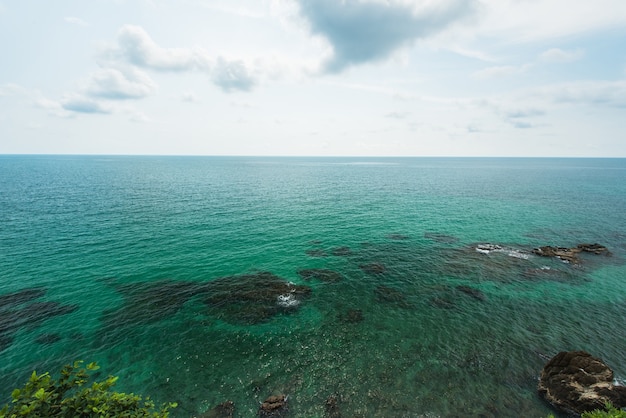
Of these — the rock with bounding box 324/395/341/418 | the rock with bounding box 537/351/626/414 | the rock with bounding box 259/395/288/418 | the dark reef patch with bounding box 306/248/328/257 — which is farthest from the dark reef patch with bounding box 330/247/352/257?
the rock with bounding box 537/351/626/414

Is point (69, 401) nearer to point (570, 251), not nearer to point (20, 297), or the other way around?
point (20, 297)

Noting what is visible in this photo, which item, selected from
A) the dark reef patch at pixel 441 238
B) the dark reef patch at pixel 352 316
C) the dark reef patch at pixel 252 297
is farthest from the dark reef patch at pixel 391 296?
the dark reef patch at pixel 441 238

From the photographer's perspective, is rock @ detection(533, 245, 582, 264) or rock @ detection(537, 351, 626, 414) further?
rock @ detection(533, 245, 582, 264)

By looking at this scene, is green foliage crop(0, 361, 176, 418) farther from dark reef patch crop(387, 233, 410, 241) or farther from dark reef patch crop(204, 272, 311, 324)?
dark reef patch crop(387, 233, 410, 241)

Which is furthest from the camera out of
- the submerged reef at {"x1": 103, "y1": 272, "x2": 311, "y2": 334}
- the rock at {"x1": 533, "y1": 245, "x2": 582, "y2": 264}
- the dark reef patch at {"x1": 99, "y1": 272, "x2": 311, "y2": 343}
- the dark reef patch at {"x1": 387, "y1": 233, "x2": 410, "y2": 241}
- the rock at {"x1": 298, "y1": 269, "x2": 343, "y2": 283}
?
the dark reef patch at {"x1": 387, "y1": 233, "x2": 410, "y2": 241}

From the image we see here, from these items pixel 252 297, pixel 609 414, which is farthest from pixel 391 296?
pixel 609 414

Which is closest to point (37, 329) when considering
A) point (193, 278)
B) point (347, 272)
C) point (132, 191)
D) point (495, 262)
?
point (193, 278)
